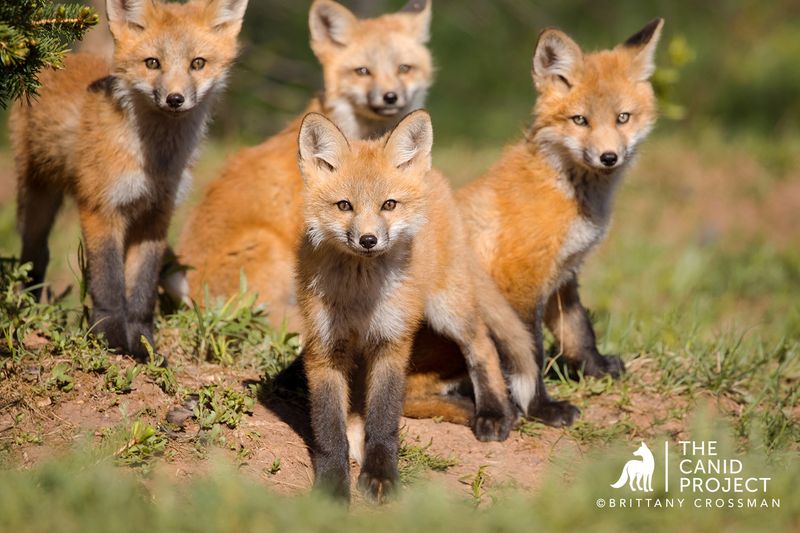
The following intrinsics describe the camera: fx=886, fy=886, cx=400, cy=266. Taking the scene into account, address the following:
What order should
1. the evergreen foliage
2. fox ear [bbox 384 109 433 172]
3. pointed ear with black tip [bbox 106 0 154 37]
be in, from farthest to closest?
pointed ear with black tip [bbox 106 0 154 37] < fox ear [bbox 384 109 433 172] < the evergreen foliage

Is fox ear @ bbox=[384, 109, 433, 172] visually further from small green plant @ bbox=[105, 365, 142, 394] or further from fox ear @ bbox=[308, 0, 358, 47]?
fox ear @ bbox=[308, 0, 358, 47]

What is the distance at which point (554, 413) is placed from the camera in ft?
15.9

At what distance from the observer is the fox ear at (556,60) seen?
522 cm

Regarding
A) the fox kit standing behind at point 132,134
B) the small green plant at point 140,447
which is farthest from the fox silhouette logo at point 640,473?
the fox kit standing behind at point 132,134

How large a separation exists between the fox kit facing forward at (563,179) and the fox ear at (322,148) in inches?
52.9

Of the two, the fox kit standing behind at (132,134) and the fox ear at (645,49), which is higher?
the fox ear at (645,49)

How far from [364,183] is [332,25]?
9.99ft

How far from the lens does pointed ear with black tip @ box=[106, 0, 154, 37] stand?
16.1 ft

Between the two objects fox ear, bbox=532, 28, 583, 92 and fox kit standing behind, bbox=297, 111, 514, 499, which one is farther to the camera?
fox ear, bbox=532, 28, 583, 92

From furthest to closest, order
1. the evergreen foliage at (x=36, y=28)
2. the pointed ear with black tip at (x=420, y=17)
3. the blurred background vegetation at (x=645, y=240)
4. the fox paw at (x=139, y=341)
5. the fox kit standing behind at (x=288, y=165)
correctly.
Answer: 1. the pointed ear with black tip at (x=420, y=17)
2. the fox kit standing behind at (x=288, y=165)
3. the fox paw at (x=139, y=341)
4. the evergreen foliage at (x=36, y=28)
5. the blurred background vegetation at (x=645, y=240)

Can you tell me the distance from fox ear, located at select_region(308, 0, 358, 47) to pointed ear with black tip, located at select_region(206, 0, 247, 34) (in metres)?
1.34

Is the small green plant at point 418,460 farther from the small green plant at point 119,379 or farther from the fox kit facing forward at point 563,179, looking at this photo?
the small green plant at point 119,379
